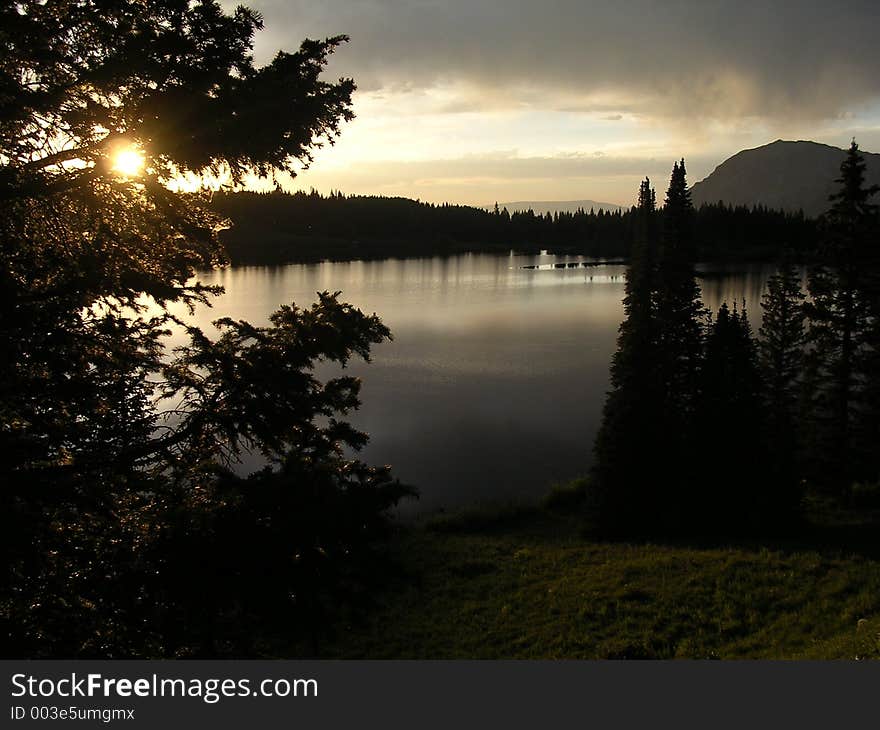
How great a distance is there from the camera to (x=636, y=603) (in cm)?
1593

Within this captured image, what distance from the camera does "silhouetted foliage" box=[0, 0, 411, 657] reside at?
6.06 meters

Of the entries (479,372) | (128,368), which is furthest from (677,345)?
(128,368)

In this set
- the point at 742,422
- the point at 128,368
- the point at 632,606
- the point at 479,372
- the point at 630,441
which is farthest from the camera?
the point at 479,372

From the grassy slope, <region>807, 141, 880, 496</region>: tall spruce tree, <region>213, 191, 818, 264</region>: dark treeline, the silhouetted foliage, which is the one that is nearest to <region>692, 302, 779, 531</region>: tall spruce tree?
<region>807, 141, 880, 496</region>: tall spruce tree

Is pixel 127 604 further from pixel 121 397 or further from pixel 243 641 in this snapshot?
pixel 121 397

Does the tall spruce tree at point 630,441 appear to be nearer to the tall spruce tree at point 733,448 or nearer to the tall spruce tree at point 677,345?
the tall spruce tree at point 677,345

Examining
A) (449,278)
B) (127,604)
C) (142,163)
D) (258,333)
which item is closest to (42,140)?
(142,163)

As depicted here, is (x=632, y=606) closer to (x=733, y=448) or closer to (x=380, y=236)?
(x=733, y=448)

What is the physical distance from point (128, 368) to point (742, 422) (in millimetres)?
23147

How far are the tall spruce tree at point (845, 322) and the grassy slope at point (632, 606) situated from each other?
9.42 metres

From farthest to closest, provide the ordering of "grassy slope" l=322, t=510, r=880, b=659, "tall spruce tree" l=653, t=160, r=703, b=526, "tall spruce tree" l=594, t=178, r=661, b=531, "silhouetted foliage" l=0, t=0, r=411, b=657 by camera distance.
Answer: "tall spruce tree" l=653, t=160, r=703, b=526 → "tall spruce tree" l=594, t=178, r=661, b=531 → "grassy slope" l=322, t=510, r=880, b=659 → "silhouetted foliage" l=0, t=0, r=411, b=657

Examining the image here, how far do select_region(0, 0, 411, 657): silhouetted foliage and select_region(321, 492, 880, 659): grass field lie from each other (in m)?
1.63

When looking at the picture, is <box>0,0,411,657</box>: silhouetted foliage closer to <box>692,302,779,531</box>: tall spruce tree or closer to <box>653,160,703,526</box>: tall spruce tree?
<box>692,302,779,531</box>: tall spruce tree

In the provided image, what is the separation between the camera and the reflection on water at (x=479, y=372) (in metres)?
33.8
